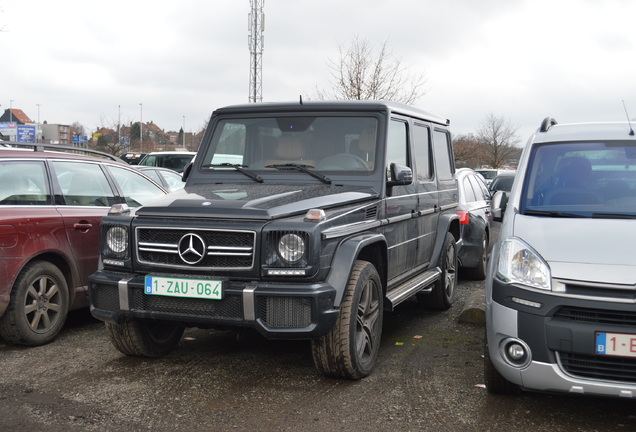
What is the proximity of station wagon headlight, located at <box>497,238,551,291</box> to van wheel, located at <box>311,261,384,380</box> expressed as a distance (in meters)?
1.00

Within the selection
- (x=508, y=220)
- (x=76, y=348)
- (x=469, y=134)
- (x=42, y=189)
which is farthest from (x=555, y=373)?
(x=469, y=134)

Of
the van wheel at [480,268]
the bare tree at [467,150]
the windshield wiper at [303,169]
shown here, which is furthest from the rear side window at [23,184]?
the bare tree at [467,150]

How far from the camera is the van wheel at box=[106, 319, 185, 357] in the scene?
5.02 m

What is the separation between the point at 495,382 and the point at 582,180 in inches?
59.5

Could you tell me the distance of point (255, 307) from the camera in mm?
4145

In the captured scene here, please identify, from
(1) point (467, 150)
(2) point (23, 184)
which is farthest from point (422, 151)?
(1) point (467, 150)

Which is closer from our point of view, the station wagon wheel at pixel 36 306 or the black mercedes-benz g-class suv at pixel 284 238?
the black mercedes-benz g-class suv at pixel 284 238

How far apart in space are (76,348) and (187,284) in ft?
6.21

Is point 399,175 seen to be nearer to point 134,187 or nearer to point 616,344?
point 616,344

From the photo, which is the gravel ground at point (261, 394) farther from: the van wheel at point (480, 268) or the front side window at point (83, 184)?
the van wheel at point (480, 268)

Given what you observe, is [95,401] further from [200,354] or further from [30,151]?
[30,151]

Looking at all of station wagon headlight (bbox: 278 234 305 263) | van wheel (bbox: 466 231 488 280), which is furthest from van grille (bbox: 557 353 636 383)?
van wheel (bbox: 466 231 488 280)

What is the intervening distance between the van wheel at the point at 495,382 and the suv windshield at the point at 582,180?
103 centimetres

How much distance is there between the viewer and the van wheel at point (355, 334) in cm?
443
